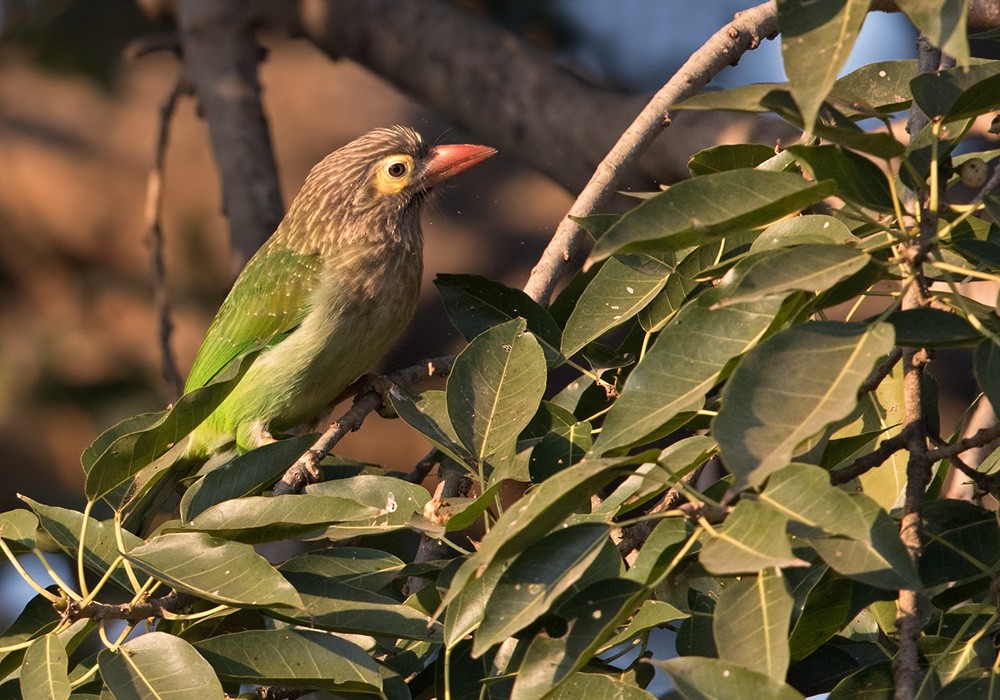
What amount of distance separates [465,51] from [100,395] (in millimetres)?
3131

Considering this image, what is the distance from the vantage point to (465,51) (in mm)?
5223

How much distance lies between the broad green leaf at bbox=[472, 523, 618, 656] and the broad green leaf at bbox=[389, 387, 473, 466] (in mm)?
542

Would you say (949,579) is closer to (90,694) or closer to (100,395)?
(90,694)

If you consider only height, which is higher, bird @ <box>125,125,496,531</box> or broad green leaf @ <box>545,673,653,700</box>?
broad green leaf @ <box>545,673,653,700</box>

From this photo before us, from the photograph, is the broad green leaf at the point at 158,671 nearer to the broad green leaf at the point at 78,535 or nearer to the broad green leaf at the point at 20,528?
the broad green leaf at the point at 78,535

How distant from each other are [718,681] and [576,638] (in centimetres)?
20

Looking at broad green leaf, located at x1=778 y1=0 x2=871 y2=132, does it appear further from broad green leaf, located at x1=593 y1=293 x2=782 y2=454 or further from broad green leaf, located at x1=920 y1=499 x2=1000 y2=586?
broad green leaf, located at x1=920 y1=499 x2=1000 y2=586

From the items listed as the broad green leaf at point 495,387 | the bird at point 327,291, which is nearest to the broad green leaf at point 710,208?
the broad green leaf at point 495,387

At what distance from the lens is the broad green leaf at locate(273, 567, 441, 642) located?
5.56 ft

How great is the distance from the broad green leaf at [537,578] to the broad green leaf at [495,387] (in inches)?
20.4

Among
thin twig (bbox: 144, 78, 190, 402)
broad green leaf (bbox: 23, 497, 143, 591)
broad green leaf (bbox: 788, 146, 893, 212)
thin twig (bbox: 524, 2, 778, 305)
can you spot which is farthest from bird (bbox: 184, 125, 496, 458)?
broad green leaf (bbox: 788, 146, 893, 212)

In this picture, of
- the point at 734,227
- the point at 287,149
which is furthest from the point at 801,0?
the point at 287,149

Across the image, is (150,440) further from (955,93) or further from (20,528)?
(955,93)

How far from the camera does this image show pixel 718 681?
4.37 ft
